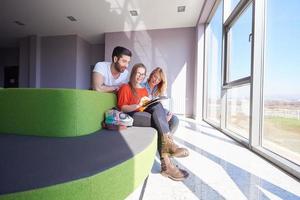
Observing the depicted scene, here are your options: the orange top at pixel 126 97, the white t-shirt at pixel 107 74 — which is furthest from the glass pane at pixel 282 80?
the white t-shirt at pixel 107 74

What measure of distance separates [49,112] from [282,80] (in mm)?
2063

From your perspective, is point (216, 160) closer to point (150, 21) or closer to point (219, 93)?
point (219, 93)

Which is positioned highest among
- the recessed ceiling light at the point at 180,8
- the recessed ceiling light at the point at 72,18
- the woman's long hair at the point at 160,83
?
the recessed ceiling light at the point at 180,8

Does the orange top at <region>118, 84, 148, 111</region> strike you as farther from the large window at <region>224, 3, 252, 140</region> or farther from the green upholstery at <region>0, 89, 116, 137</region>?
the large window at <region>224, 3, 252, 140</region>

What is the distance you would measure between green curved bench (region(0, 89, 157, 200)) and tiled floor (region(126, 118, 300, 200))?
1.08ft

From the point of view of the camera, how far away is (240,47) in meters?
3.09

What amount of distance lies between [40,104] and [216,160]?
1.62 meters

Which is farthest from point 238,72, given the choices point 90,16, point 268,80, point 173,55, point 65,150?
point 90,16

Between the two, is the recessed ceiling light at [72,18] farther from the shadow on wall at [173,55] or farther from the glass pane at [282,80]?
the glass pane at [282,80]

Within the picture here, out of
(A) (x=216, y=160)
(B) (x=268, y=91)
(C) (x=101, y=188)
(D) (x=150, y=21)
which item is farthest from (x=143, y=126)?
(D) (x=150, y=21)

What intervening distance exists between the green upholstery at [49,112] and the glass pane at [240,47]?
212 centimetres

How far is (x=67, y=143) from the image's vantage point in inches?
43.9

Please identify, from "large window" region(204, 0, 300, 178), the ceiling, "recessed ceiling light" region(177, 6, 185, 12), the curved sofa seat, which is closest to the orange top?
the curved sofa seat

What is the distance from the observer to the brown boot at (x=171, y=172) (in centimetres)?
153
